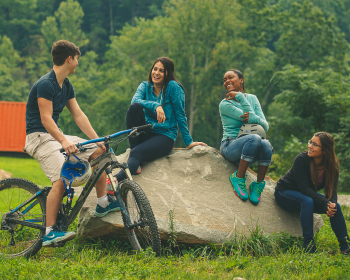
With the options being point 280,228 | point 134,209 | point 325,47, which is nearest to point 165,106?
point 134,209

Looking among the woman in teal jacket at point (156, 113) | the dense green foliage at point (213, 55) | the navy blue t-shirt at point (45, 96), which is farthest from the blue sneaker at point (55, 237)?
the dense green foliage at point (213, 55)

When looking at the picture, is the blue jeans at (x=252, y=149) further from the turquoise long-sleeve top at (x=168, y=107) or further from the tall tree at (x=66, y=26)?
the tall tree at (x=66, y=26)

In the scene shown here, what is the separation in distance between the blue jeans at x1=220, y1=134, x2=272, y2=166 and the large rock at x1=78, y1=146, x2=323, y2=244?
401 millimetres

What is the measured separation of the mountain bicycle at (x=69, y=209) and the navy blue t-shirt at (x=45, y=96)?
21.4 inches

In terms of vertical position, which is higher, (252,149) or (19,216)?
(252,149)

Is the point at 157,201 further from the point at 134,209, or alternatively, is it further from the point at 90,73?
the point at 90,73

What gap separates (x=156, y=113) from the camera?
4.69m

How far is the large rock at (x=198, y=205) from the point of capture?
4.12m

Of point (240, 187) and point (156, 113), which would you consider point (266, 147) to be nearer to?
point (240, 187)

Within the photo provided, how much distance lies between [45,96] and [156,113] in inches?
54.2

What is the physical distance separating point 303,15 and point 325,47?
2.72 meters

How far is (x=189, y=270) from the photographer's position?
134 inches

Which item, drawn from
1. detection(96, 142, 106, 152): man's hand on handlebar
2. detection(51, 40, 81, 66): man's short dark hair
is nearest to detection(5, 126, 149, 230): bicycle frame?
detection(96, 142, 106, 152): man's hand on handlebar

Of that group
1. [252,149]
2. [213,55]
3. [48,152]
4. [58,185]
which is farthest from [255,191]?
[213,55]
